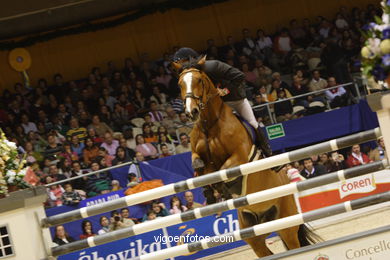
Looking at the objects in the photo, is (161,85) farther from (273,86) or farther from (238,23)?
(238,23)

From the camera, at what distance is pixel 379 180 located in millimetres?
9539

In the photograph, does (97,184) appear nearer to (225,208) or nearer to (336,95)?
(336,95)

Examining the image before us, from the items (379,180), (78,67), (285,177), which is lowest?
(379,180)

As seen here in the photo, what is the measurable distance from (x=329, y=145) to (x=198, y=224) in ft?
15.8

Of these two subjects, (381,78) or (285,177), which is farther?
(285,177)

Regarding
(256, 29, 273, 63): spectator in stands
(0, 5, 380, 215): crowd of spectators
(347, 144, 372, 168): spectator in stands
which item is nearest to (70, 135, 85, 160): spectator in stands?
(0, 5, 380, 215): crowd of spectators

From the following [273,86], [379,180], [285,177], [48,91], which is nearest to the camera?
[285,177]

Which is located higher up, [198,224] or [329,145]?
[329,145]

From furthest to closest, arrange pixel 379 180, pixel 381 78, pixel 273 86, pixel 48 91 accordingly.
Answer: pixel 48 91
pixel 273 86
pixel 379 180
pixel 381 78

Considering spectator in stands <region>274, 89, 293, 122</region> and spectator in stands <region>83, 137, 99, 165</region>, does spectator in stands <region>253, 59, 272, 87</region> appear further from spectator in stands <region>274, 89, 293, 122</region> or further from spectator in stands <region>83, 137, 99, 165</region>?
spectator in stands <region>83, 137, 99, 165</region>

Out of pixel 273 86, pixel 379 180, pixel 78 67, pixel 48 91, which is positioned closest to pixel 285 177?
pixel 379 180

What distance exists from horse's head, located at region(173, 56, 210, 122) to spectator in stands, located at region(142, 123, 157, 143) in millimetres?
5638

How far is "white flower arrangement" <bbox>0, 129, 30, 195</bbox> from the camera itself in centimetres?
442

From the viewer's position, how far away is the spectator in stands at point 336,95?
39.8 ft
